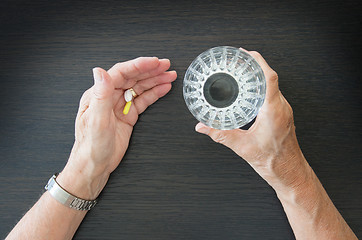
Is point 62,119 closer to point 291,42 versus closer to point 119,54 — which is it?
point 119,54

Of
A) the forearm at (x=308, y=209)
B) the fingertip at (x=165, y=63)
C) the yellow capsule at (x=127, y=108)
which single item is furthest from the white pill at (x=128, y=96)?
the forearm at (x=308, y=209)

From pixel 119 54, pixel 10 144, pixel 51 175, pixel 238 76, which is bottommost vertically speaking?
pixel 51 175

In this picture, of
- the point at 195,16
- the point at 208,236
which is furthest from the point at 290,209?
the point at 195,16

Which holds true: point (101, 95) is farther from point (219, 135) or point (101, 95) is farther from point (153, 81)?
point (219, 135)

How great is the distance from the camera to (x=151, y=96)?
2.90 feet

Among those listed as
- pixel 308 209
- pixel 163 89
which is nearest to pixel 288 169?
pixel 308 209

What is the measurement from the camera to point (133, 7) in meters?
0.90

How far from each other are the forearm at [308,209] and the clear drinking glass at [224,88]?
21 centimetres

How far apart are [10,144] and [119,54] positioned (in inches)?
18.4

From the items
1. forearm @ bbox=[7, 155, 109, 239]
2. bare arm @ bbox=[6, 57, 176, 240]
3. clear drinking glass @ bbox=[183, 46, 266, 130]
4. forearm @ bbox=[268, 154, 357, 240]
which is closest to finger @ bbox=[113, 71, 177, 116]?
bare arm @ bbox=[6, 57, 176, 240]

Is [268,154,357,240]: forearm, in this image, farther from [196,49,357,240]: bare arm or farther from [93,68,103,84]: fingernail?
[93,68,103,84]: fingernail

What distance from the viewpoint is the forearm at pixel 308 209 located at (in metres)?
0.80

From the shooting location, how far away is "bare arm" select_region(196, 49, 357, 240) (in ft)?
2.52

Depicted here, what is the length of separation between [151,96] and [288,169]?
0.46 meters
